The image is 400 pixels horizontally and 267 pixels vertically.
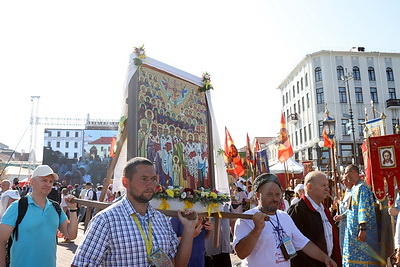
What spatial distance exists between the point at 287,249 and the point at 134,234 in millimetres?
1545

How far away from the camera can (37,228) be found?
147 inches

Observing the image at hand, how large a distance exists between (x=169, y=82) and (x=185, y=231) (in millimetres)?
3114

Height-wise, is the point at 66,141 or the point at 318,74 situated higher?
the point at 318,74

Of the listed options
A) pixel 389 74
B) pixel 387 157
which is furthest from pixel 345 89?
pixel 387 157

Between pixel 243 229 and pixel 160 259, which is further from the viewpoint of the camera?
pixel 243 229

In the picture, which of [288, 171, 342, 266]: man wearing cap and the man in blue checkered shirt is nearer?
the man in blue checkered shirt

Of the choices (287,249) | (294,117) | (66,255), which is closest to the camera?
(287,249)

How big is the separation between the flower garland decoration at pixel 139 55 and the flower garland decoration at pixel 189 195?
1680 mm

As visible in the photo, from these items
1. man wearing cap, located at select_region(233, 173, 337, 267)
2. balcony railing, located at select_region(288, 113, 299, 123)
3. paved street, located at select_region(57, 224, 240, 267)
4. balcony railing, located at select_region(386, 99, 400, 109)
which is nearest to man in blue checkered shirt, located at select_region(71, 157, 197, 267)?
man wearing cap, located at select_region(233, 173, 337, 267)

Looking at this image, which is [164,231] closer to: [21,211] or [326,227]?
[21,211]

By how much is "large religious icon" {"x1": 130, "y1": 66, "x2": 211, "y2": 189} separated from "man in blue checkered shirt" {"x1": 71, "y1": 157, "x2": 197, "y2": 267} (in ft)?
6.73

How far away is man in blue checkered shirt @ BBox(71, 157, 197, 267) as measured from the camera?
2.29m

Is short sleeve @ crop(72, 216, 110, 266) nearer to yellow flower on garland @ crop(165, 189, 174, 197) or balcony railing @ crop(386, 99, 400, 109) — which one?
yellow flower on garland @ crop(165, 189, 174, 197)

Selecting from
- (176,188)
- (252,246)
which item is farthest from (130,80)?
(252,246)
